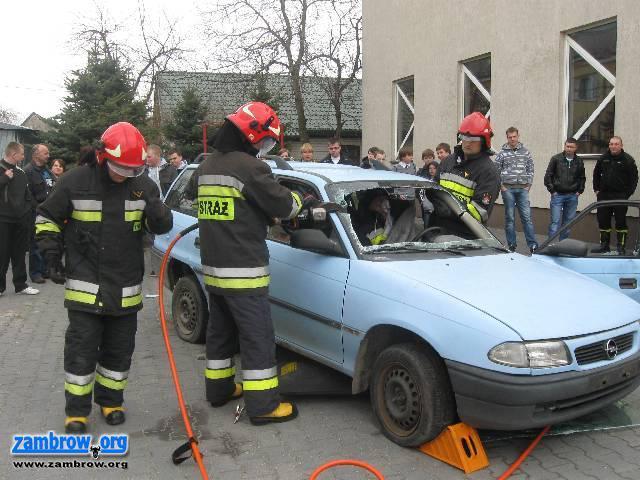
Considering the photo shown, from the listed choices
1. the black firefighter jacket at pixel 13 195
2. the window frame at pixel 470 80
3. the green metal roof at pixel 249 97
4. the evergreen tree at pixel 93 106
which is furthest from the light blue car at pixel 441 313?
the green metal roof at pixel 249 97

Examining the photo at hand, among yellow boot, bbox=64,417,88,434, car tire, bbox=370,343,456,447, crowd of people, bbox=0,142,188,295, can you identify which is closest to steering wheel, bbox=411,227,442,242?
car tire, bbox=370,343,456,447

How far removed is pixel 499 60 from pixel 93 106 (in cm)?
1198

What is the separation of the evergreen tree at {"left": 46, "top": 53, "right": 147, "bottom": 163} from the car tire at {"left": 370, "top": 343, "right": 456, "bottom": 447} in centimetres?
1555

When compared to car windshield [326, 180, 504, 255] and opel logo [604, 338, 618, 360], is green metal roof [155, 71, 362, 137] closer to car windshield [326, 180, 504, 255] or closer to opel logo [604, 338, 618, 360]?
car windshield [326, 180, 504, 255]

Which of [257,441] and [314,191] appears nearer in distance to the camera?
[257,441]

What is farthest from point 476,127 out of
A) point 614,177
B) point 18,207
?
point 18,207

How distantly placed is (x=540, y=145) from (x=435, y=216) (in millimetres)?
6934

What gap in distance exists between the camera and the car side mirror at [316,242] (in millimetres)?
4191

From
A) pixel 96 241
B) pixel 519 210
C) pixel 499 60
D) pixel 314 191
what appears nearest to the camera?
pixel 96 241

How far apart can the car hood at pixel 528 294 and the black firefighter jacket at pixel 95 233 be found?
63.7 inches

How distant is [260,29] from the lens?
74.7 feet

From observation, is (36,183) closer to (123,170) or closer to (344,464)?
(123,170)

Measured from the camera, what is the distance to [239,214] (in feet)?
13.4

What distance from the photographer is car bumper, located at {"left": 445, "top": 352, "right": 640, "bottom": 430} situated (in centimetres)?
327
